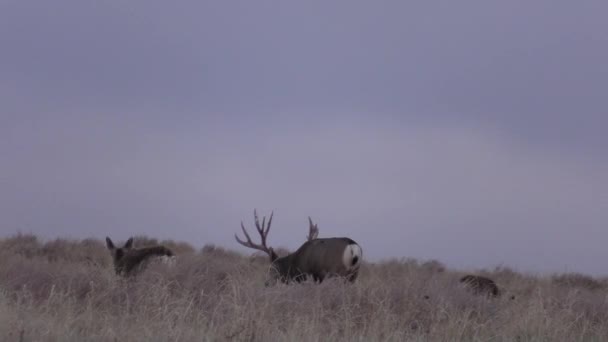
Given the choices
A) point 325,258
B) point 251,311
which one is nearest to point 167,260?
point 325,258

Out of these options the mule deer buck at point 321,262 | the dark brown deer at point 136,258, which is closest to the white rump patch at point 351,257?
the mule deer buck at point 321,262

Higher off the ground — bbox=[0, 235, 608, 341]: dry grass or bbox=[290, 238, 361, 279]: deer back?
bbox=[290, 238, 361, 279]: deer back

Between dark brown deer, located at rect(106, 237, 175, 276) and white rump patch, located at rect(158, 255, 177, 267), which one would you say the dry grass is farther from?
dark brown deer, located at rect(106, 237, 175, 276)

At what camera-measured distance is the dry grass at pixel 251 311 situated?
7.79m

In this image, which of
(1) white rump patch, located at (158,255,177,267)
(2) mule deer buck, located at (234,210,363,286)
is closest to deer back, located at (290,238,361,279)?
(2) mule deer buck, located at (234,210,363,286)

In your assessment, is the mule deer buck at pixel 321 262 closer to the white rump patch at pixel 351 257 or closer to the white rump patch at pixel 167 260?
the white rump patch at pixel 351 257

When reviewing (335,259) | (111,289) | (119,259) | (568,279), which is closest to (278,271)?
(335,259)

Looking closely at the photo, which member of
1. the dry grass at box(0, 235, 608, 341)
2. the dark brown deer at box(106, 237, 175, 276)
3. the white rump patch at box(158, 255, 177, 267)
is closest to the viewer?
the dry grass at box(0, 235, 608, 341)

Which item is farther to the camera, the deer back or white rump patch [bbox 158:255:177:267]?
the deer back

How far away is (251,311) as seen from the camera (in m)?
8.68

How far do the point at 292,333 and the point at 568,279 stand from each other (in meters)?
21.9

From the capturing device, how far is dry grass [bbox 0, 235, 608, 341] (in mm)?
7785

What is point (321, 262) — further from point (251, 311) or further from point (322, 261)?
point (251, 311)

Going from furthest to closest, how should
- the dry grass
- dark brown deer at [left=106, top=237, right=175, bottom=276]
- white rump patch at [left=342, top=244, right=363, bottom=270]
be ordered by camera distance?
white rump patch at [left=342, top=244, right=363, bottom=270] → dark brown deer at [left=106, top=237, right=175, bottom=276] → the dry grass
